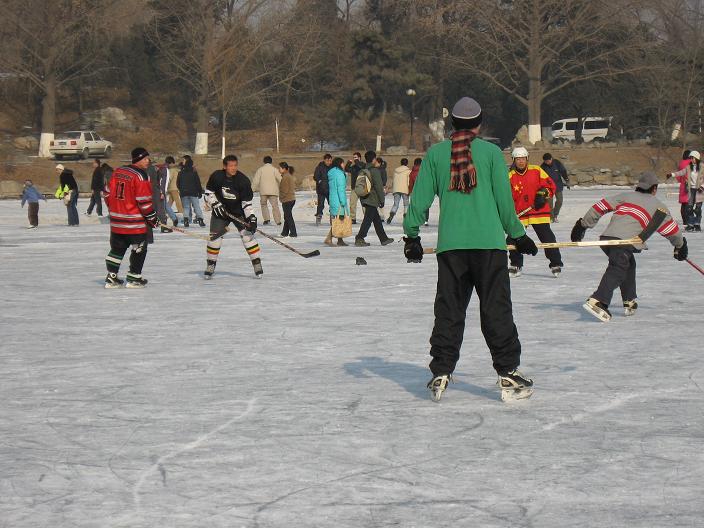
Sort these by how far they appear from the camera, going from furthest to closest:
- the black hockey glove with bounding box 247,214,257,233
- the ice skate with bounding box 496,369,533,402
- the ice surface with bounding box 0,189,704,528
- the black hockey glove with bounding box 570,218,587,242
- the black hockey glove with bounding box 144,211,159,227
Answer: the black hockey glove with bounding box 247,214,257,233
the black hockey glove with bounding box 144,211,159,227
the black hockey glove with bounding box 570,218,587,242
the ice skate with bounding box 496,369,533,402
the ice surface with bounding box 0,189,704,528

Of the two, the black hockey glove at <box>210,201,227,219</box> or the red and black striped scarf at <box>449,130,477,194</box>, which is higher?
the red and black striped scarf at <box>449,130,477,194</box>

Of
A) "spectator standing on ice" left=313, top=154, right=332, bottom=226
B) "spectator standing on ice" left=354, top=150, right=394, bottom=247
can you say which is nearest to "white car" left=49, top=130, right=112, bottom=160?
"spectator standing on ice" left=313, top=154, right=332, bottom=226

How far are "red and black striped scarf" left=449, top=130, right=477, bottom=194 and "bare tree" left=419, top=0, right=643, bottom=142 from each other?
46565 mm

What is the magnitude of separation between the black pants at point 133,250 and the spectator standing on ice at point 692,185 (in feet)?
35.2

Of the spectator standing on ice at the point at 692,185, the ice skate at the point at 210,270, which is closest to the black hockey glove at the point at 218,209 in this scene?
the ice skate at the point at 210,270

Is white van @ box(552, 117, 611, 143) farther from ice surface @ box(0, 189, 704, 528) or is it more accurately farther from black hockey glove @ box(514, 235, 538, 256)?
black hockey glove @ box(514, 235, 538, 256)

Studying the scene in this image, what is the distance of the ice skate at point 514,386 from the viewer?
6.48 m

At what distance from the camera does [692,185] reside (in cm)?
2064

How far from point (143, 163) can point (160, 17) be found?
44.1 meters

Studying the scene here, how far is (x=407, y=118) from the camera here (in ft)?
205

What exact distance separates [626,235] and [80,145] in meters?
43.7

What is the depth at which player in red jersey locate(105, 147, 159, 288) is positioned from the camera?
1280cm

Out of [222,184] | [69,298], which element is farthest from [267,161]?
[69,298]

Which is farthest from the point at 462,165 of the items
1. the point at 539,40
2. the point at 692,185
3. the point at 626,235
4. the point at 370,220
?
the point at 539,40
